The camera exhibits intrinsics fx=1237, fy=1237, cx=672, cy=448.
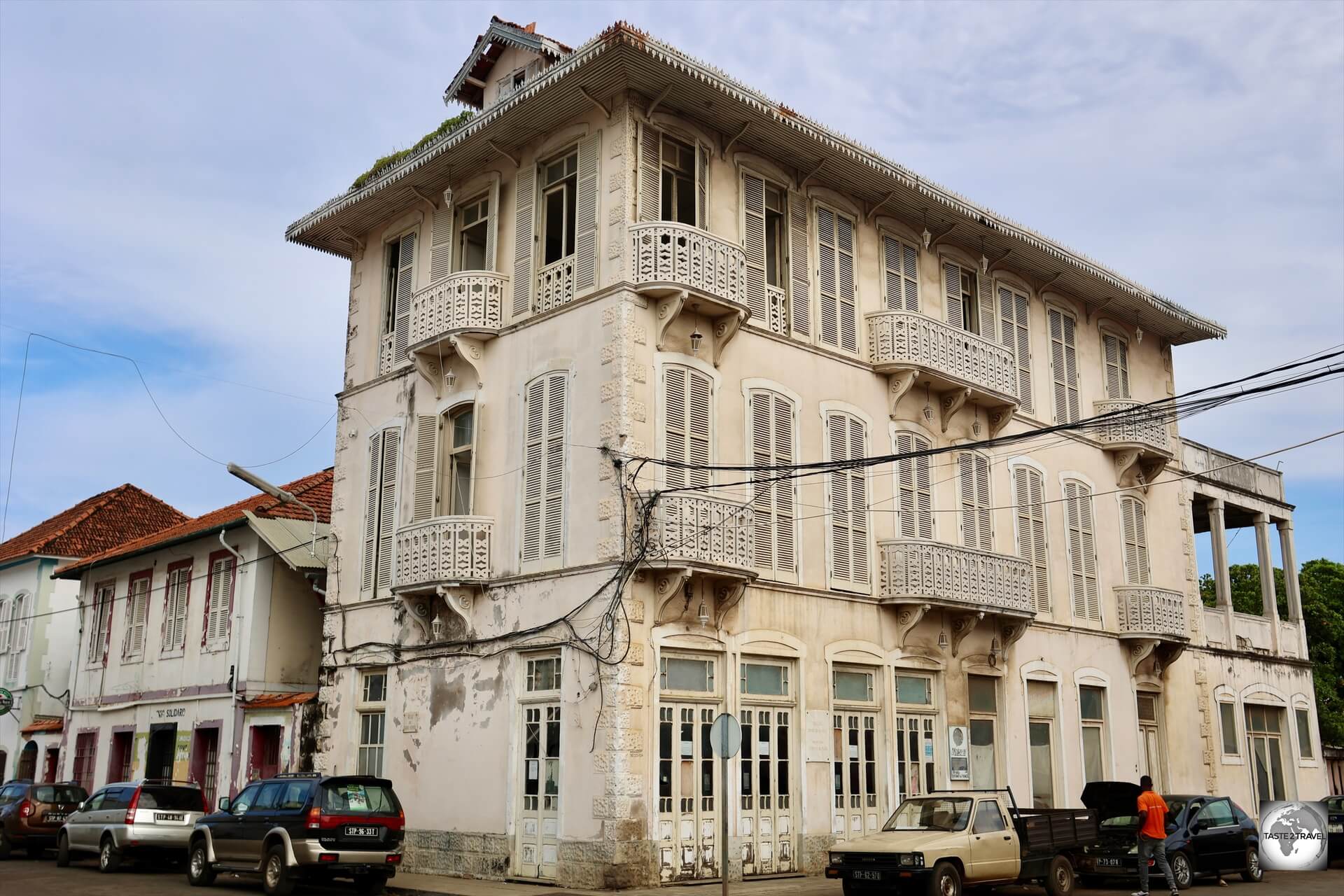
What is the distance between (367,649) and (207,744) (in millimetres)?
6592

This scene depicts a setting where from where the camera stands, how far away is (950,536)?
23891 mm

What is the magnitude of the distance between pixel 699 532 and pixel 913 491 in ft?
21.4

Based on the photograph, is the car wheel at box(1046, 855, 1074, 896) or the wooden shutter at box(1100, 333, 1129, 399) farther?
the wooden shutter at box(1100, 333, 1129, 399)

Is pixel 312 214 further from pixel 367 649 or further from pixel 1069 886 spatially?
pixel 1069 886

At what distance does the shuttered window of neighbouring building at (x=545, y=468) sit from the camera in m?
19.5

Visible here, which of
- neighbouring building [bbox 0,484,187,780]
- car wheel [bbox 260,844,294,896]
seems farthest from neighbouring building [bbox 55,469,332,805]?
car wheel [bbox 260,844,294,896]

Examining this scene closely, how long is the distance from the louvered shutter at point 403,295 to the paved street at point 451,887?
9725 millimetres

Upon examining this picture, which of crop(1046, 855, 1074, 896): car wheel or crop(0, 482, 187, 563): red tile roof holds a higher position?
crop(0, 482, 187, 563): red tile roof

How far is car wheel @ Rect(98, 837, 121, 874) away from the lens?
69.8 ft

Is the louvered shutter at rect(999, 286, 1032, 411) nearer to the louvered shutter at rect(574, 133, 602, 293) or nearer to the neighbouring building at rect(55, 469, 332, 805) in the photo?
the louvered shutter at rect(574, 133, 602, 293)

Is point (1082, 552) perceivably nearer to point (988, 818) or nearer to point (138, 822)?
point (988, 818)

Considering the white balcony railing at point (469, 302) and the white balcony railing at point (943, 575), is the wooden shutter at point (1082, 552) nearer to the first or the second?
the white balcony railing at point (943, 575)

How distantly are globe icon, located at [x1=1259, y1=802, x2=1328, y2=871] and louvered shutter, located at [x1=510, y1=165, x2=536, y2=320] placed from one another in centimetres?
1692

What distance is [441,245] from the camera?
76.1ft
